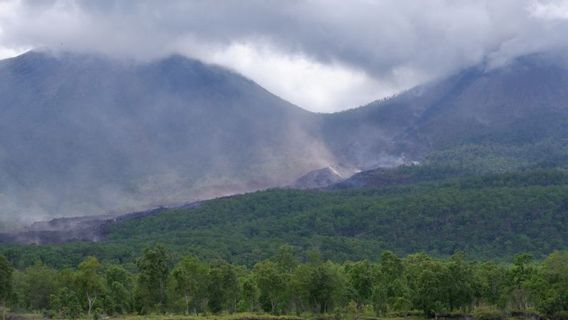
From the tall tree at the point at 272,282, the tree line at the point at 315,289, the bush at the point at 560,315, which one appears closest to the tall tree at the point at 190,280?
the tree line at the point at 315,289

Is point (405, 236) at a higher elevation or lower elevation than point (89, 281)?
higher

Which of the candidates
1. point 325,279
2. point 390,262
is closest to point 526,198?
point 390,262

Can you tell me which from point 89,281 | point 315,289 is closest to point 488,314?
point 315,289

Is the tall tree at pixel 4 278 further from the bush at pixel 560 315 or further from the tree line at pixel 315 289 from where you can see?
the bush at pixel 560 315

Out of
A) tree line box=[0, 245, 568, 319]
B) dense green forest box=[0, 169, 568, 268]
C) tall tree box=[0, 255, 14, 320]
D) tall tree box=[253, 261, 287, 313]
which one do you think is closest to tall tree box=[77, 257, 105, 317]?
tree line box=[0, 245, 568, 319]

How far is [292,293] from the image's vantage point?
316ft

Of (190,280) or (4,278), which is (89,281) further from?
(190,280)

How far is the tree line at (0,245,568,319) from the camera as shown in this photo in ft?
301

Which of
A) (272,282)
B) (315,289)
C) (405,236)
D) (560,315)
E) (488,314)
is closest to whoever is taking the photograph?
(560,315)

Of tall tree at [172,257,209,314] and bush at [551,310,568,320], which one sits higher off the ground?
tall tree at [172,257,209,314]

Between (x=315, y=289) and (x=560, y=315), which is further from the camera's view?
(x=315, y=289)

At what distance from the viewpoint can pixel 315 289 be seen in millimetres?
94438

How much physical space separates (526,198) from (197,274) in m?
121

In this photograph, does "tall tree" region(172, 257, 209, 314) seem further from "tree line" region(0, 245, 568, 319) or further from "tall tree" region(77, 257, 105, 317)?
"tall tree" region(77, 257, 105, 317)
